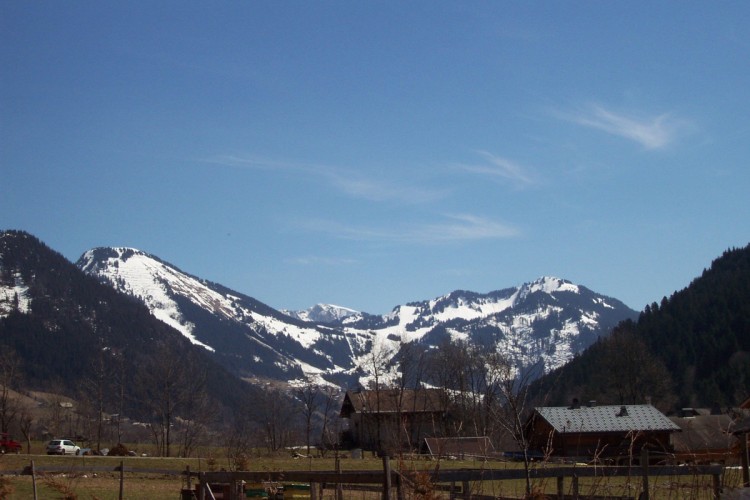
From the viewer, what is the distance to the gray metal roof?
7581 centimetres

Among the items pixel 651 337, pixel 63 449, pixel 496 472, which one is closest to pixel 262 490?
pixel 496 472

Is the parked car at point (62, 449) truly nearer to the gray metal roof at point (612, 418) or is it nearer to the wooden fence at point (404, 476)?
the gray metal roof at point (612, 418)

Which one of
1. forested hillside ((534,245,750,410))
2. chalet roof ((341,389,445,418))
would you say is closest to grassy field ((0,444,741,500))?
chalet roof ((341,389,445,418))

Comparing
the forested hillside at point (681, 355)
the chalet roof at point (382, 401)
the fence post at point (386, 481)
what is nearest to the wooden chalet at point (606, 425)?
the forested hillside at point (681, 355)

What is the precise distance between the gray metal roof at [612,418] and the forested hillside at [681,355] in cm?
2195

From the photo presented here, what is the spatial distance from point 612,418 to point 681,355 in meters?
86.4

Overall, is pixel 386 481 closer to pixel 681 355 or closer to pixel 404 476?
pixel 404 476

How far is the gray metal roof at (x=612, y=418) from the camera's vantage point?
75.8m

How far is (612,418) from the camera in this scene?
78.2m

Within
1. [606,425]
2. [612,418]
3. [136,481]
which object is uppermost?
[612,418]

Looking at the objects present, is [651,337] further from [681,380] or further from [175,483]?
[175,483]

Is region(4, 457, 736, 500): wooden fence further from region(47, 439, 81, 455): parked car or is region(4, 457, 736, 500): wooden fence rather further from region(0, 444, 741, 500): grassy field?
region(47, 439, 81, 455): parked car

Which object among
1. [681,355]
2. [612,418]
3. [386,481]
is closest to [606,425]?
[612,418]

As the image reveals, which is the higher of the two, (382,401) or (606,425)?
(382,401)
